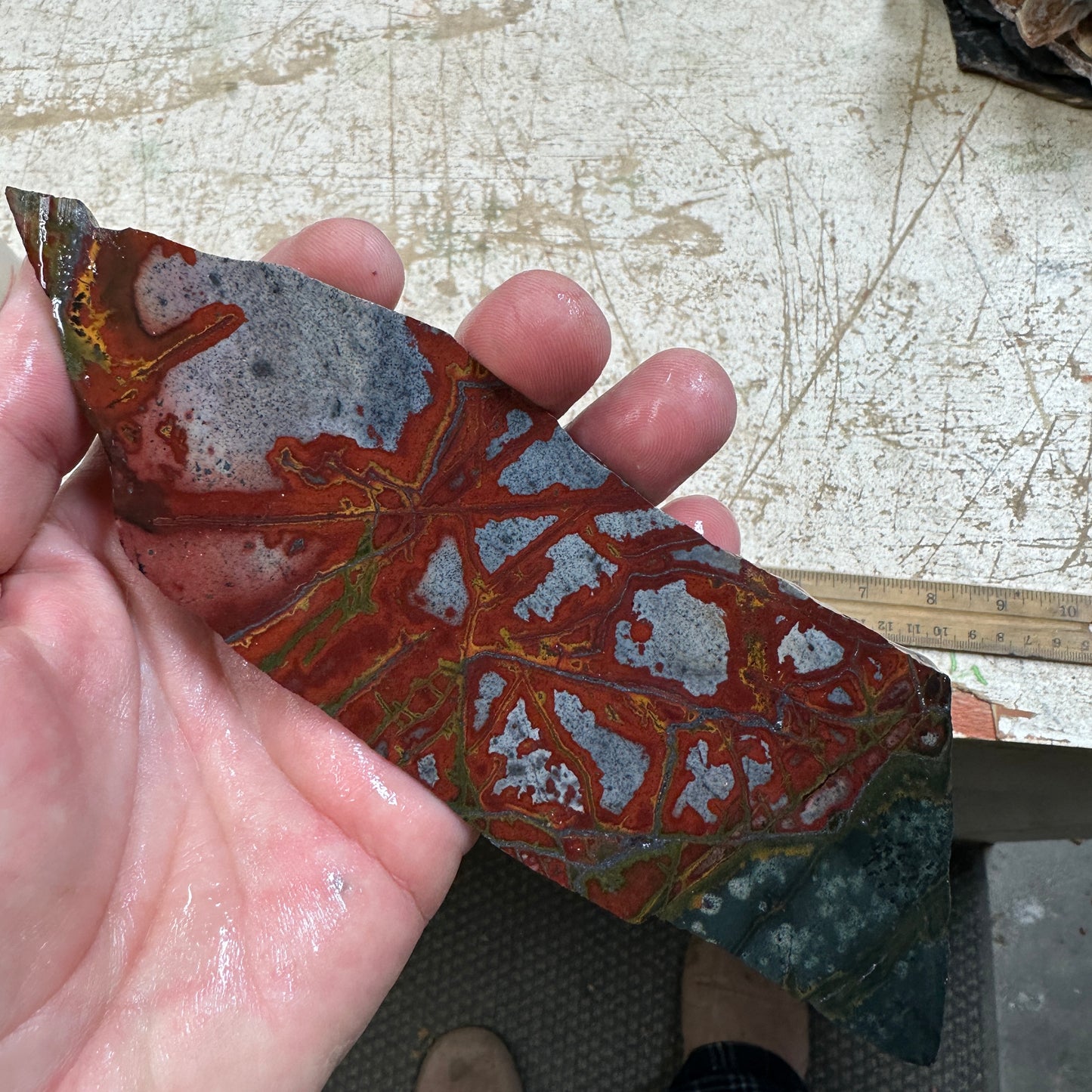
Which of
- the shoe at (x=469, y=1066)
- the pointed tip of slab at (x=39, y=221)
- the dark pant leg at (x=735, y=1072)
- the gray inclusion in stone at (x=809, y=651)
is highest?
the pointed tip of slab at (x=39, y=221)

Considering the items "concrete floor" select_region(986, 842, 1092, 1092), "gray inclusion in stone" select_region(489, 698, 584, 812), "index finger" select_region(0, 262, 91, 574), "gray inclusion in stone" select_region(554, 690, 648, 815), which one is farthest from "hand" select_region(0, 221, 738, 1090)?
"concrete floor" select_region(986, 842, 1092, 1092)

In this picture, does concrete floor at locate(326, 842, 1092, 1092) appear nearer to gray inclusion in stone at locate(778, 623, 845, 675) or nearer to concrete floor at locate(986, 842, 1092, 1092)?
concrete floor at locate(986, 842, 1092, 1092)

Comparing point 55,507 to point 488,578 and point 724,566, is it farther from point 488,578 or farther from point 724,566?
point 724,566

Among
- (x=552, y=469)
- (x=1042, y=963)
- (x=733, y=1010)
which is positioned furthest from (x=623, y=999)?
(x=552, y=469)

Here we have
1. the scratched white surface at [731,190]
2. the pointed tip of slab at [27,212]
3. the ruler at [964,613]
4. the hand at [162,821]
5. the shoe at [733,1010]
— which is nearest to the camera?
→ the hand at [162,821]

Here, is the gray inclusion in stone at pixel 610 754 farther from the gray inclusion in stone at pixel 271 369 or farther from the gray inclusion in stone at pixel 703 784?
the gray inclusion in stone at pixel 271 369

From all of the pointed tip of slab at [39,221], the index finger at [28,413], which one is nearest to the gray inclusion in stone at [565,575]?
the index finger at [28,413]
